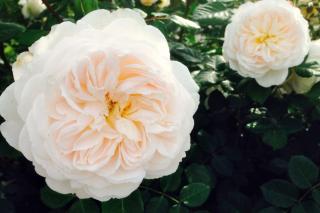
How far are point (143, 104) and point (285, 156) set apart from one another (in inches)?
21.3

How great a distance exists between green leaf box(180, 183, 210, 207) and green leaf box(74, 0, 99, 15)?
349mm

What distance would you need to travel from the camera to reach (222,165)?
978 millimetres

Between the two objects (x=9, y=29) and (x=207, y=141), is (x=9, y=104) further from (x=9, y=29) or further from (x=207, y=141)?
(x=207, y=141)

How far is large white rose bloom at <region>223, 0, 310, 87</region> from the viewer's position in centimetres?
87

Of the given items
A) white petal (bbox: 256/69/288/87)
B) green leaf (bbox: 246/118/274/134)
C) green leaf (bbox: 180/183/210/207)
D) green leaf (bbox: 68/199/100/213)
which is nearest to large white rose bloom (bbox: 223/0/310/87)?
white petal (bbox: 256/69/288/87)

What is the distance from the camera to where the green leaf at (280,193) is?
0.89 m

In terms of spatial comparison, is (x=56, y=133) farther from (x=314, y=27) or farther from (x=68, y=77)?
(x=314, y=27)

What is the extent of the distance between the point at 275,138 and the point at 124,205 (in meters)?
0.37

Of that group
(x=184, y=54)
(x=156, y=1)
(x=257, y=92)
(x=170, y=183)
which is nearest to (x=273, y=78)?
(x=257, y=92)

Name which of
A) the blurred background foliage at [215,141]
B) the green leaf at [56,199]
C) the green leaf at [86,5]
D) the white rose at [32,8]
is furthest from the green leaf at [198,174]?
the white rose at [32,8]

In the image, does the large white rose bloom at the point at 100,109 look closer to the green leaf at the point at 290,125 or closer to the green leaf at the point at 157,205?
the green leaf at the point at 157,205

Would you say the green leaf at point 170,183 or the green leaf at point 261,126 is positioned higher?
the green leaf at point 261,126

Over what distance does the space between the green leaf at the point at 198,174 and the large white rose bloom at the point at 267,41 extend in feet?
0.64

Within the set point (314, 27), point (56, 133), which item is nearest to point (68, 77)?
point (56, 133)
